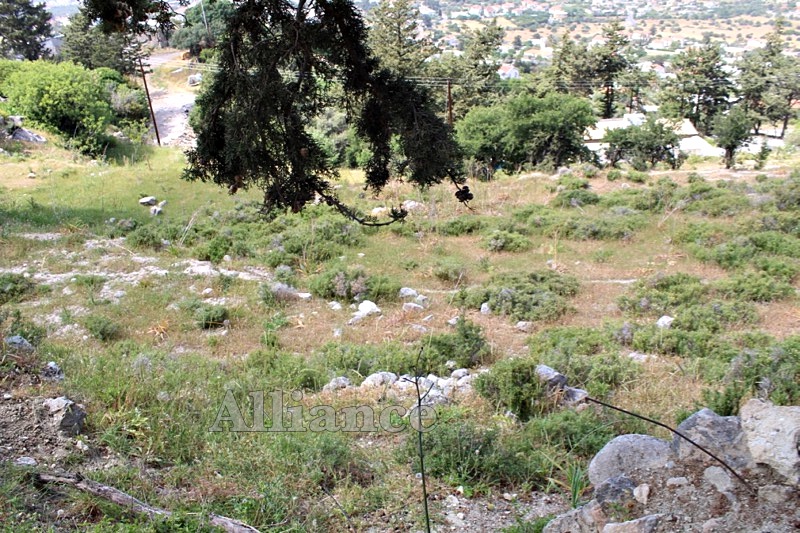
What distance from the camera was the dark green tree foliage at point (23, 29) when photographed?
118 ft

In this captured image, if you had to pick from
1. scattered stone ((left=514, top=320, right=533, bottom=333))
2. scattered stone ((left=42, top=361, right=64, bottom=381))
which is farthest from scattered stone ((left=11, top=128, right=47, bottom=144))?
scattered stone ((left=514, top=320, right=533, bottom=333))

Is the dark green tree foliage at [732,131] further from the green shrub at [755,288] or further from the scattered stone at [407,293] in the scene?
the scattered stone at [407,293]

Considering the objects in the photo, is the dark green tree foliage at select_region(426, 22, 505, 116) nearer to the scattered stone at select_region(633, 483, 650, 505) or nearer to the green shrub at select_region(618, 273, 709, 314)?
the green shrub at select_region(618, 273, 709, 314)

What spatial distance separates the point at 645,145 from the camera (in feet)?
76.8

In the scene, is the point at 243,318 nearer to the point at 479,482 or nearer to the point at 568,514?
the point at 479,482

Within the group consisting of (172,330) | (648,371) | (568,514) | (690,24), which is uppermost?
(690,24)

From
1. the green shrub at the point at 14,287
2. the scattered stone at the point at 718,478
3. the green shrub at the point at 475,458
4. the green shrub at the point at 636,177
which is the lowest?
the green shrub at the point at 14,287

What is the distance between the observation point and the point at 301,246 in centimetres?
1122

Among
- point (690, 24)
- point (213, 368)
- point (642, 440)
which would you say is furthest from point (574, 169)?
point (690, 24)

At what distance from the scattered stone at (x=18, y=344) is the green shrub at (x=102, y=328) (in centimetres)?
201

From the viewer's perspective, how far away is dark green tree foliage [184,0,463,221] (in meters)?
3.02

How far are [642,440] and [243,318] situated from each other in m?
6.01

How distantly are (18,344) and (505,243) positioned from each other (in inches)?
335

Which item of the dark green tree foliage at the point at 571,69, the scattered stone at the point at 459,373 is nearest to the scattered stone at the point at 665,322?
the scattered stone at the point at 459,373
